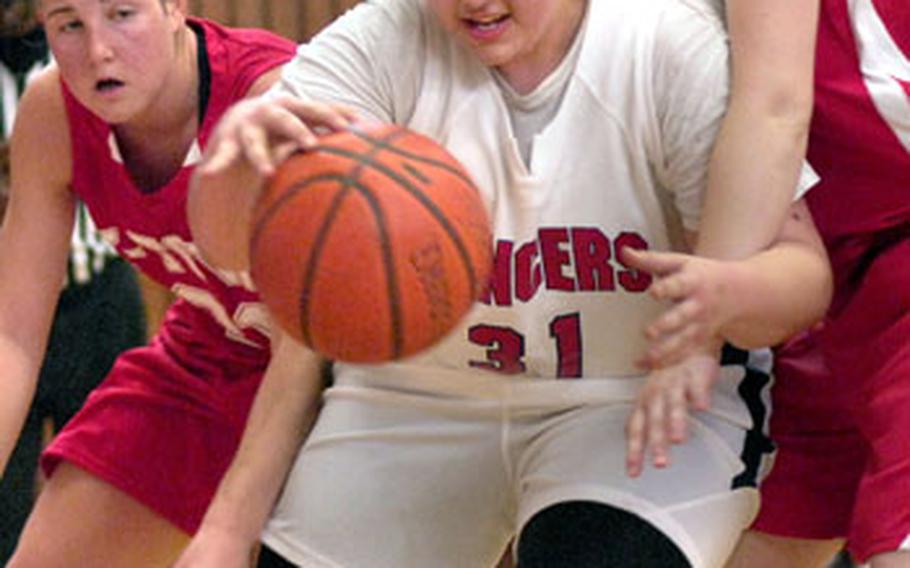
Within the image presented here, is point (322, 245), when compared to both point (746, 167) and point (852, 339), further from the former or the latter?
point (852, 339)

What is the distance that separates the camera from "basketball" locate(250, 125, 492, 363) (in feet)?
6.61

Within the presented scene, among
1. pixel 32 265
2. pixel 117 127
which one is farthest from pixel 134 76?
pixel 32 265

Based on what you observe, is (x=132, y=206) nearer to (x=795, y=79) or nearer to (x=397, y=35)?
(x=397, y=35)

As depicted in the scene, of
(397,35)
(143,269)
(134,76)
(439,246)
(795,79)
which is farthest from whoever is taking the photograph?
(143,269)

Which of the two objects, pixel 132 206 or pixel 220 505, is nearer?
pixel 220 505

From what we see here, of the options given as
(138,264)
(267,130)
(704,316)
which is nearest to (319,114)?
(267,130)

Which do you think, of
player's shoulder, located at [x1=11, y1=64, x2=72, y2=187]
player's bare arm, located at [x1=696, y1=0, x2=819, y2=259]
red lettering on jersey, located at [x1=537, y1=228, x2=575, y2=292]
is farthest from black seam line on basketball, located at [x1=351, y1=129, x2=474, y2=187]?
player's shoulder, located at [x1=11, y1=64, x2=72, y2=187]

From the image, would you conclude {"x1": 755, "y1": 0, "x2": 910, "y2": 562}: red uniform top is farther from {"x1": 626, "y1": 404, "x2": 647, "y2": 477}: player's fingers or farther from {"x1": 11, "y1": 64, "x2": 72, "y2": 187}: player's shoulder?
{"x1": 11, "y1": 64, "x2": 72, "y2": 187}: player's shoulder

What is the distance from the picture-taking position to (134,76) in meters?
2.59

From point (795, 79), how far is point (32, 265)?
120 cm

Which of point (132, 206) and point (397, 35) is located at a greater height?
point (397, 35)

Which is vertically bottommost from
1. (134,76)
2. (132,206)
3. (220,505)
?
(220,505)

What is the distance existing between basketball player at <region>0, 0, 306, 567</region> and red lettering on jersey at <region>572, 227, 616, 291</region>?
561 mm

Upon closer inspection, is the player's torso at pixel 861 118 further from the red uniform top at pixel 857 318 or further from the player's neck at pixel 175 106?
the player's neck at pixel 175 106
